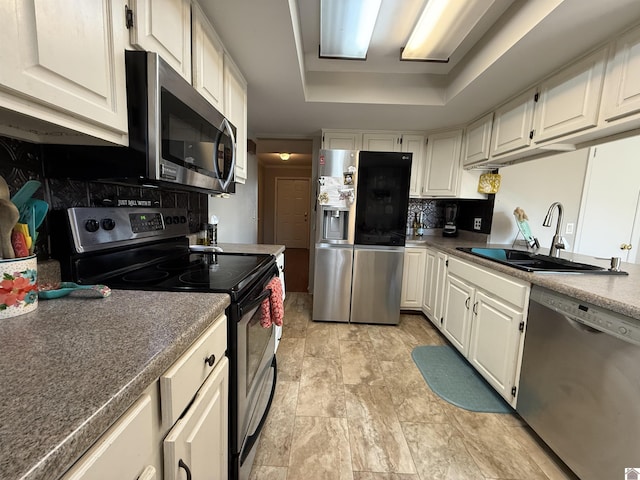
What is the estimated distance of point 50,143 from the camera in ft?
2.88

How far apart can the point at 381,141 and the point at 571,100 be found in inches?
66.5

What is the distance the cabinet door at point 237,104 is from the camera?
62.9 inches

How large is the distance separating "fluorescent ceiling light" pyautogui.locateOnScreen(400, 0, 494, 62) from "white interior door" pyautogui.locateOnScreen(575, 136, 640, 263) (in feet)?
4.17

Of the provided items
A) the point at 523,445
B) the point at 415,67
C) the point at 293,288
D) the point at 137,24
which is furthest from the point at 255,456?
the point at 415,67

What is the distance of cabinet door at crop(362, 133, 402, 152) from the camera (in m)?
3.03

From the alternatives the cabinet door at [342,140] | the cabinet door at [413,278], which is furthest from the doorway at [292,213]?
the cabinet door at [413,278]

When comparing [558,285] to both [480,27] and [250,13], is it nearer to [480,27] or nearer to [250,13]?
[480,27]

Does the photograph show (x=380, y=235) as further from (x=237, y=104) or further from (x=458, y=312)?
(x=237, y=104)

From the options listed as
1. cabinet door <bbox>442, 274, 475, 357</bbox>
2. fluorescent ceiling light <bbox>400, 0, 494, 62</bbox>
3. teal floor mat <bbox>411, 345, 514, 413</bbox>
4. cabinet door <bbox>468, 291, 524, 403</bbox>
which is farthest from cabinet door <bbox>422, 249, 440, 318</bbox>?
fluorescent ceiling light <bbox>400, 0, 494, 62</bbox>

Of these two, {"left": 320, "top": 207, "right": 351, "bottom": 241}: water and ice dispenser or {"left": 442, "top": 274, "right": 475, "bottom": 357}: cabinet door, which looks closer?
{"left": 442, "top": 274, "right": 475, "bottom": 357}: cabinet door

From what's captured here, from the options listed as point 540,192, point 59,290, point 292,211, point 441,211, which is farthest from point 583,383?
point 292,211

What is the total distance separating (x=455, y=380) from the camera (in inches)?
73.6

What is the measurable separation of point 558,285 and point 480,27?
1605mm

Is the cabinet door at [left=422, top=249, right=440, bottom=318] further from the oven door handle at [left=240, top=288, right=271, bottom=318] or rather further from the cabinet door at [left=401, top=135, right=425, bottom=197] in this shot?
the oven door handle at [left=240, top=288, right=271, bottom=318]
